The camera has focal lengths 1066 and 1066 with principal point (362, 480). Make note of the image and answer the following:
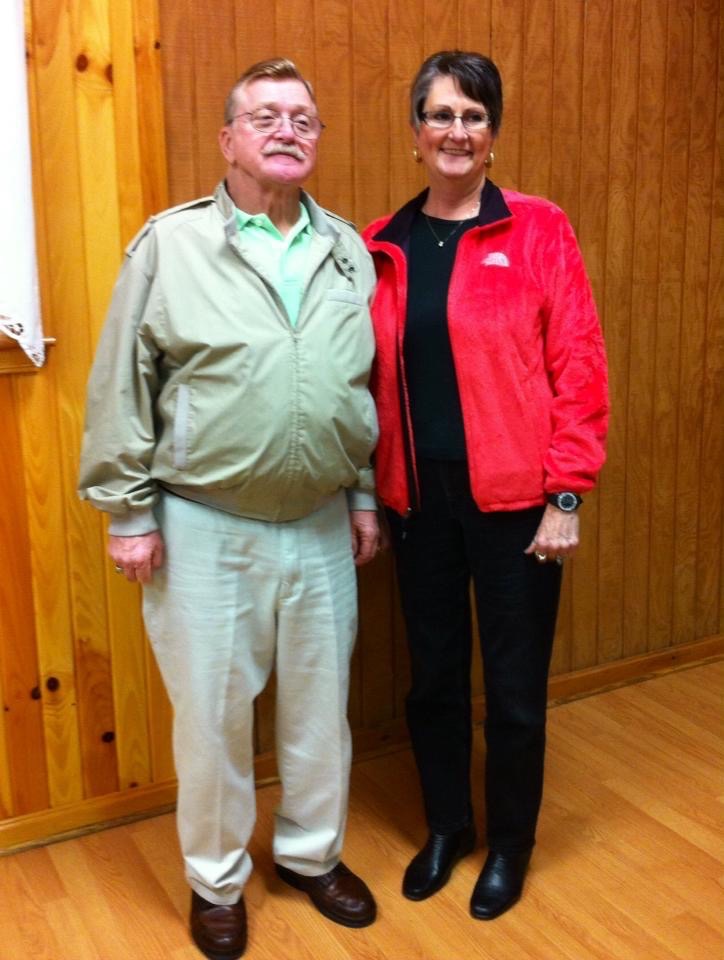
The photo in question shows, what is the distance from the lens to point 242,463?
1.73 m

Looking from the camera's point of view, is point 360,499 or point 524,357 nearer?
point 524,357

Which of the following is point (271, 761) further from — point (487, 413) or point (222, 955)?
point (487, 413)

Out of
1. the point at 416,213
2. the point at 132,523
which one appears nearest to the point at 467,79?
the point at 416,213

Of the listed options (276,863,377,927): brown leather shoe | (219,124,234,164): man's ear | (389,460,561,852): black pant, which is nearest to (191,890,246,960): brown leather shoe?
(276,863,377,927): brown leather shoe

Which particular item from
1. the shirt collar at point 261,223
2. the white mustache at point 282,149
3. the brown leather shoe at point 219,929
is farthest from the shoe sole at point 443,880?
the white mustache at point 282,149

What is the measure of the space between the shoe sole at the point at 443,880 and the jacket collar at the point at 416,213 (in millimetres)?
1222

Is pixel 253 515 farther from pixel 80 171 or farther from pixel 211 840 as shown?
pixel 80 171

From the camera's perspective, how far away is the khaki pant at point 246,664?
1.82 meters

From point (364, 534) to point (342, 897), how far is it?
68 cm

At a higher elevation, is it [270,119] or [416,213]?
[270,119]

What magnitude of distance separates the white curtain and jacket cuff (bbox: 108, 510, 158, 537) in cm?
41

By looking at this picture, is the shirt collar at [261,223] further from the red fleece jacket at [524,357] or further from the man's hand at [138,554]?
the man's hand at [138,554]

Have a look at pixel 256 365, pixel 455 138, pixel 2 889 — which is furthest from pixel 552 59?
pixel 2 889

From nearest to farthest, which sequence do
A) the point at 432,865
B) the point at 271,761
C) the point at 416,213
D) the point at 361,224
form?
the point at 416,213, the point at 432,865, the point at 361,224, the point at 271,761
